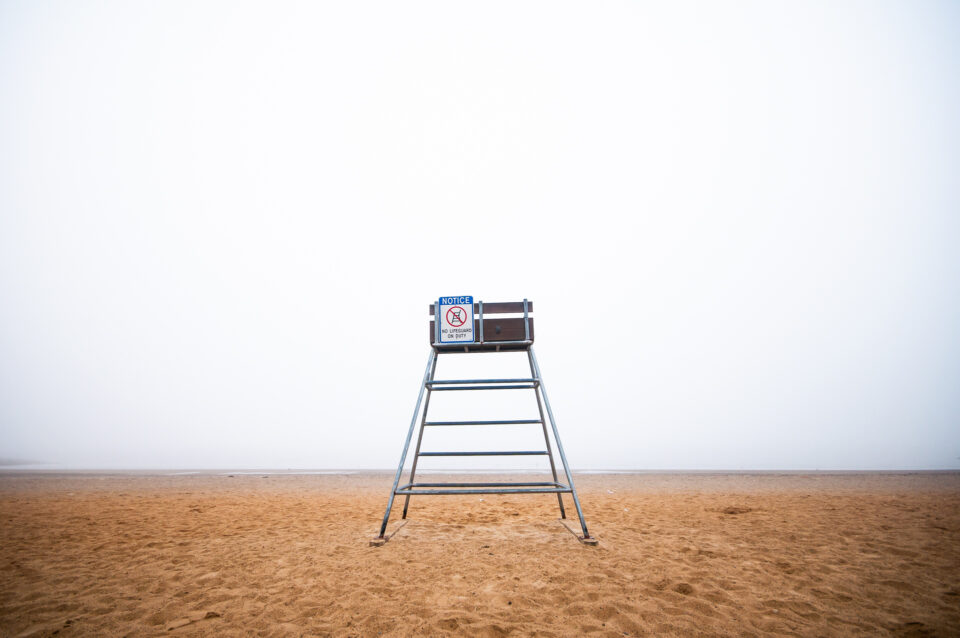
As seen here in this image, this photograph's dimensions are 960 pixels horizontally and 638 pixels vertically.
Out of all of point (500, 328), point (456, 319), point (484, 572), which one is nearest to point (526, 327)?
point (500, 328)

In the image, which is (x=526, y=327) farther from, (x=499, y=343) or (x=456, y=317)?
(x=456, y=317)

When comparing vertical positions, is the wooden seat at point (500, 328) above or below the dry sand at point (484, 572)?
above

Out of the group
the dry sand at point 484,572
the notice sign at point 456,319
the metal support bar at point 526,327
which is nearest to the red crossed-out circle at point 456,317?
the notice sign at point 456,319

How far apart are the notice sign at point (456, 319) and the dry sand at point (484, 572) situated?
9.21 feet

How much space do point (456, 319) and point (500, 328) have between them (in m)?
0.65

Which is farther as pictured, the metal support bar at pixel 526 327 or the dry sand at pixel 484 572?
the metal support bar at pixel 526 327

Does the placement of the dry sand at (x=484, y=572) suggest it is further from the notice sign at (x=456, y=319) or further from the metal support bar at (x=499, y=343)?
the notice sign at (x=456, y=319)

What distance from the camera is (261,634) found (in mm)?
3369

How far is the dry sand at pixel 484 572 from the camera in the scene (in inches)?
139

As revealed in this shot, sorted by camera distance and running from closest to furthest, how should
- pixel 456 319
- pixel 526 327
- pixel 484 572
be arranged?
pixel 484 572
pixel 526 327
pixel 456 319

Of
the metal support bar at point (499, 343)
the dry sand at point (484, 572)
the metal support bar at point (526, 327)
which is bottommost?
the dry sand at point (484, 572)

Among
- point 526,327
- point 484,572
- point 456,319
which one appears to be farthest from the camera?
point 456,319

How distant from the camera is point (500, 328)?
19.7ft

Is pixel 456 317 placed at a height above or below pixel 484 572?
above
